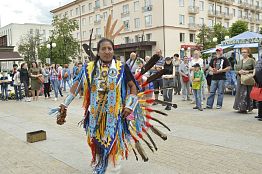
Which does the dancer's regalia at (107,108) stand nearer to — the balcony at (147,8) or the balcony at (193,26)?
the balcony at (147,8)

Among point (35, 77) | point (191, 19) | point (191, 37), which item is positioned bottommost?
point (35, 77)

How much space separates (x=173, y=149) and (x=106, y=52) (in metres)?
2.31

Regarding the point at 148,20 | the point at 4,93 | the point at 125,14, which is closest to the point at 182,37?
the point at 148,20

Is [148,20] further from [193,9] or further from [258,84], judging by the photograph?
[258,84]

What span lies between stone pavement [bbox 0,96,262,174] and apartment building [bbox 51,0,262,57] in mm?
30423

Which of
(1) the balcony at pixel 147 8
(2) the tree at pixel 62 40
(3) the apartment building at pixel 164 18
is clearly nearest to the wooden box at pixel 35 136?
(2) the tree at pixel 62 40

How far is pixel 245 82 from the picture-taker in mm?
7918

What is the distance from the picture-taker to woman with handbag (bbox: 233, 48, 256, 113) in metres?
7.92

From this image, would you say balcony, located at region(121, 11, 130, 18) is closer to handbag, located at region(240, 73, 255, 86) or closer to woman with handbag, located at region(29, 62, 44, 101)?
woman with handbag, located at region(29, 62, 44, 101)

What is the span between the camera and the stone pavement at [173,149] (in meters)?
4.17

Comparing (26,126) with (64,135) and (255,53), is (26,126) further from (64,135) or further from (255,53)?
(255,53)

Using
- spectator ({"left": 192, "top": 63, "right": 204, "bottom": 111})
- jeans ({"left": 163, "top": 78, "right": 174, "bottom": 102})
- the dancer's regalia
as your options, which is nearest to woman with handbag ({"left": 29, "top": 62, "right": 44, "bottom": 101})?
jeans ({"left": 163, "top": 78, "right": 174, "bottom": 102})

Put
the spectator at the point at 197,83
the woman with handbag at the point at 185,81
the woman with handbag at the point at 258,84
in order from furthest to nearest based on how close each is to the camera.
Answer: the woman with handbag at the point at 185,81 < the spectator at the point at 197,83 < the woman with handbag at the point at 258,84

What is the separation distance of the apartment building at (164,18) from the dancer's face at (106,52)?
3367cm
